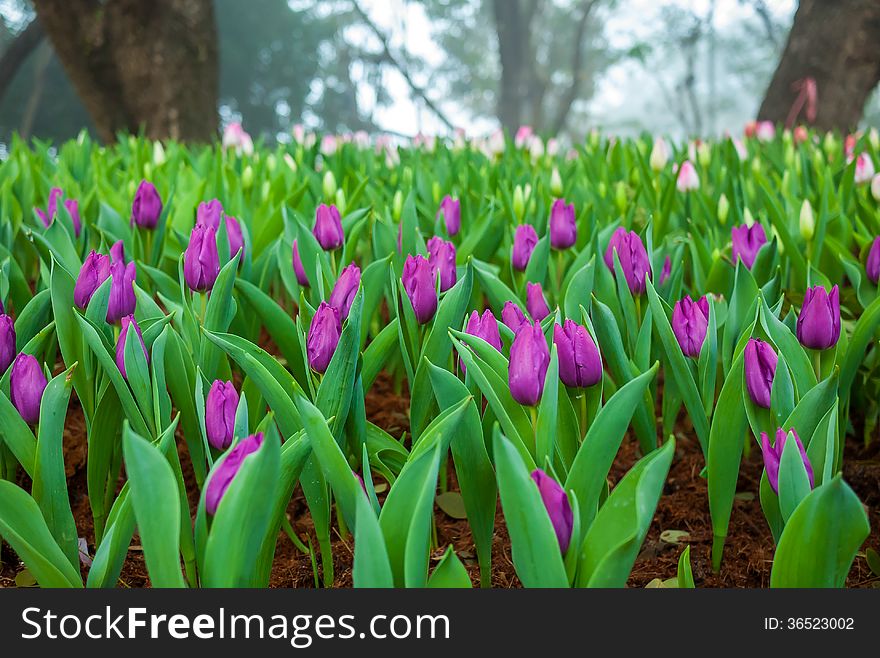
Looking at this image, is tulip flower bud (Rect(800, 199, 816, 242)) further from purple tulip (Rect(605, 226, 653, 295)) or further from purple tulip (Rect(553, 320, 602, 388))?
purple tulip (Rect(553, 320, 602, 388))

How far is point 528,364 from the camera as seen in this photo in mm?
1002

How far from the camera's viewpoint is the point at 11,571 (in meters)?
1.30

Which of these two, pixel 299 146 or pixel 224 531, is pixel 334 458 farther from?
pixel 299 146

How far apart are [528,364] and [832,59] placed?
23.6ft

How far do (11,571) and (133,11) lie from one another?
243 inches

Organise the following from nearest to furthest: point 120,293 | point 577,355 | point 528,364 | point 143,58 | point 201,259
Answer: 1. point 528,364
2. point 577,355
3. point 120,293
4. point 201,259
5. point 143,58

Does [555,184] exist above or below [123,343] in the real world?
above

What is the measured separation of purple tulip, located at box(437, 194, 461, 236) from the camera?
1983mm

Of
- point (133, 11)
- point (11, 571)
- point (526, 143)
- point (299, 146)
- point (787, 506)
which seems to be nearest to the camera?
point (787, 506)

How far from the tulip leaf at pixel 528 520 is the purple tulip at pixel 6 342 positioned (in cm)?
76

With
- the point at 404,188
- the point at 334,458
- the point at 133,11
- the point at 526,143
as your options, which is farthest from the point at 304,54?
the point at 334,458

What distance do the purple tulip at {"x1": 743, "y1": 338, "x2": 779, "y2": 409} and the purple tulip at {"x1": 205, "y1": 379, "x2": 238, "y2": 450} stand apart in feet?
2.12

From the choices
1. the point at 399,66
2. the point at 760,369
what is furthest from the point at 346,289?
the point at 399,66

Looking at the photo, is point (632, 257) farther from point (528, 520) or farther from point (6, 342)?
point (6, 342)
